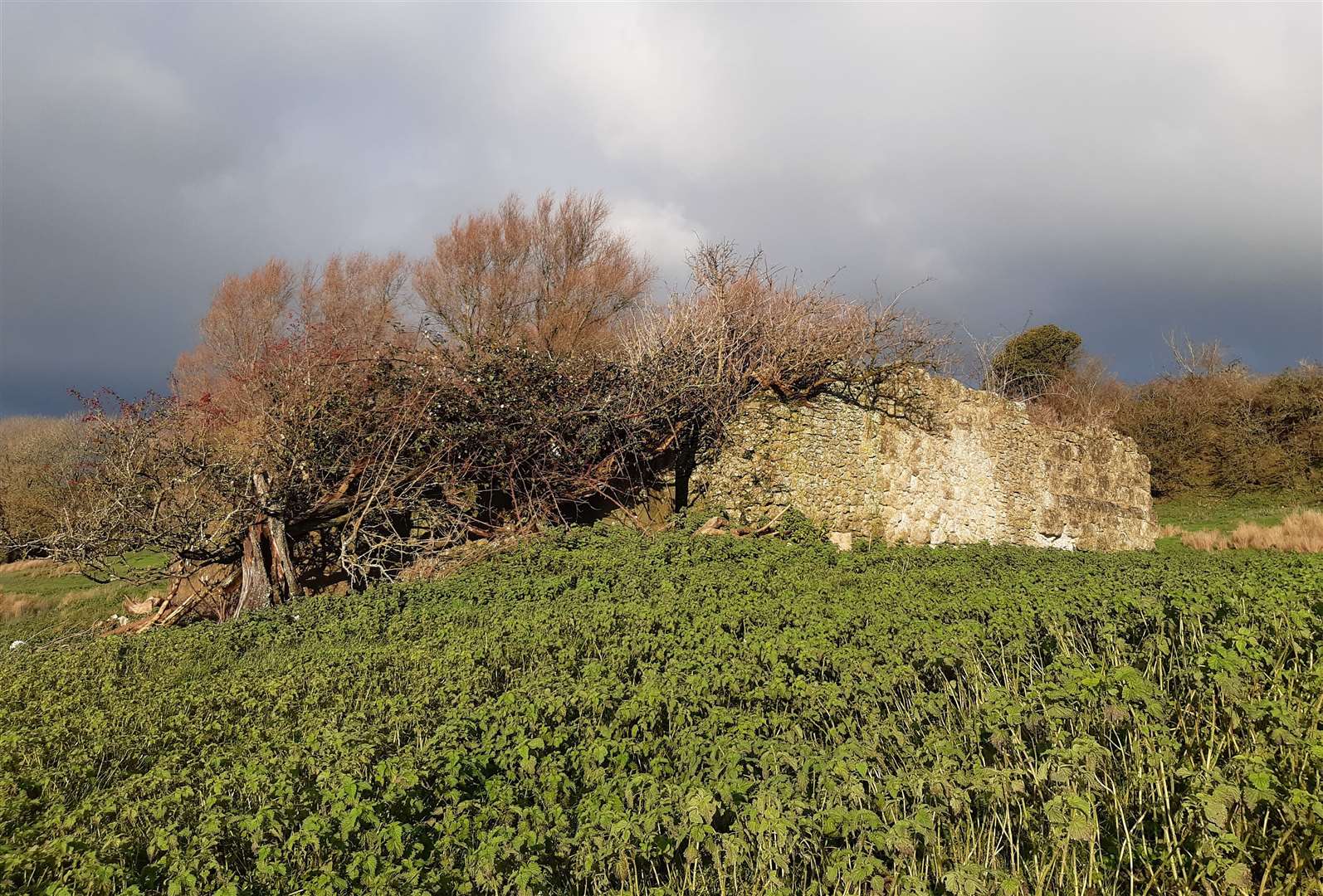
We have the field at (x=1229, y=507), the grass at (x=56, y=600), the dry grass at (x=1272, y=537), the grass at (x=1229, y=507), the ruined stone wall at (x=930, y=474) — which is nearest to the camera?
the grass at (x=56, y=600)

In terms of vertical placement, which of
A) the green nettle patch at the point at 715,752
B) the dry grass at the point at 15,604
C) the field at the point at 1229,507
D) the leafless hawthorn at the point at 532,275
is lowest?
the dry grass at the point at 15,604

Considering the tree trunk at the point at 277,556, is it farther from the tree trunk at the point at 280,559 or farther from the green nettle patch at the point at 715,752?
the green nettle patch at the point at 715,752

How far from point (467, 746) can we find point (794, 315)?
1157 centimetres

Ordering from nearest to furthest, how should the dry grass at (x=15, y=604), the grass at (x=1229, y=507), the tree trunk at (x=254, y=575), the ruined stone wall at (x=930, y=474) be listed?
the tree trunk at (x=254, y=575) → the dry grass at (x=15, y=604) → the ruined stone wall at (x=930, y=474) → the grass at (x=1229, y=507)

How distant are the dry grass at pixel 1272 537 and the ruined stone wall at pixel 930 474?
2.46 m

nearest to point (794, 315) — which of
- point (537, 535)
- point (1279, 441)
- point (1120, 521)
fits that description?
point (537, 535)

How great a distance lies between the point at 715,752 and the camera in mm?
3531

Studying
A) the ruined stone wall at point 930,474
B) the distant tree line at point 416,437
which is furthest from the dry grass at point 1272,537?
the distant tree line at point 416,437

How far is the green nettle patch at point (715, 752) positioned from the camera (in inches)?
106

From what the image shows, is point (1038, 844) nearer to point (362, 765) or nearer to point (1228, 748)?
point (1228, 748)

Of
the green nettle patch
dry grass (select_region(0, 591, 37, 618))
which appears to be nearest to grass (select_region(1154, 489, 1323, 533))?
the green nettle patch

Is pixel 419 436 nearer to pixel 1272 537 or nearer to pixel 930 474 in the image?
pixel 930 474

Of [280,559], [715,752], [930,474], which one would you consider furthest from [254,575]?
[930,474]

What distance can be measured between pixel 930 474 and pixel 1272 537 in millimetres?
9821
